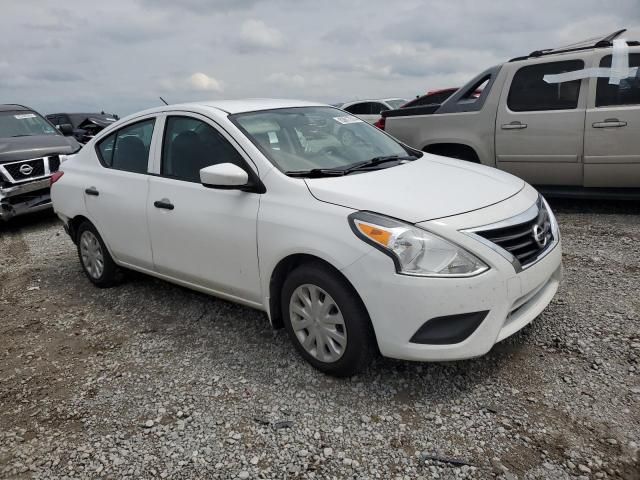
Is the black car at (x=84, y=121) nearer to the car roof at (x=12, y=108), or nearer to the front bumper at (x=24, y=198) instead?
the car roof at (x=12, y=108)

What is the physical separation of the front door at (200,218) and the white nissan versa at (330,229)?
0.01 metres

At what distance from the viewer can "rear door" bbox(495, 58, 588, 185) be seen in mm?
5781

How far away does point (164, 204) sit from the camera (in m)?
3.88

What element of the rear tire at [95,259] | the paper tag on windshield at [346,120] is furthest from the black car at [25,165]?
the paper tag on windshield at [346,120]

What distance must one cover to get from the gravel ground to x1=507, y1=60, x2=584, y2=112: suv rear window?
2336 mm

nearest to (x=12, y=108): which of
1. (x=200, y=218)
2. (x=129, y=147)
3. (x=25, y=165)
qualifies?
(x=25, y=165)

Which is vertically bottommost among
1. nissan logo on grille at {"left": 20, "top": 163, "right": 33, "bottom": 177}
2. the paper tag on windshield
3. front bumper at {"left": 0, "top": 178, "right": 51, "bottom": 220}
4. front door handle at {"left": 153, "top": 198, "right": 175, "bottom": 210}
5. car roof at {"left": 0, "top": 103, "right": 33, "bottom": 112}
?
front bumper at {"left": 0, "top": 178, "right": 51, "bottom": 220}

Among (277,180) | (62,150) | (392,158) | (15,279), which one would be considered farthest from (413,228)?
(62,150)

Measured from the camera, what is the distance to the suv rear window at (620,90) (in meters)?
5.51

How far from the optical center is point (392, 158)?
383 cm

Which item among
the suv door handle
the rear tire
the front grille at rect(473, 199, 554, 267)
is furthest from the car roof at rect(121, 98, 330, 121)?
the suv door handle

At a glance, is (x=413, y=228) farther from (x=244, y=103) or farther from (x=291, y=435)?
(x=244, y=103)

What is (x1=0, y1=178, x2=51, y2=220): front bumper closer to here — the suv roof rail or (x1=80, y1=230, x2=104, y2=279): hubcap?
(x1=80, y1=230, x2=104, y2=279): hubcap

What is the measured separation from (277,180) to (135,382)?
5.07 feet
